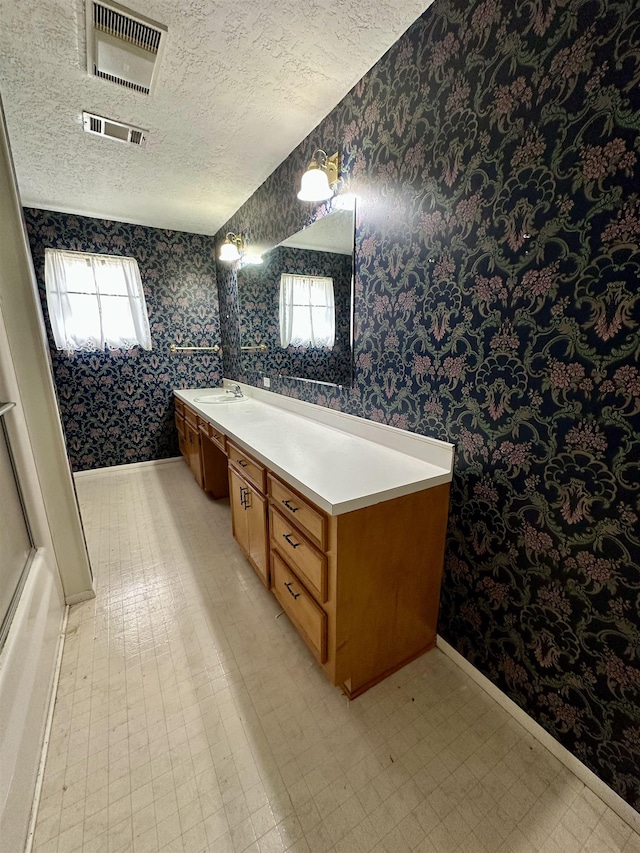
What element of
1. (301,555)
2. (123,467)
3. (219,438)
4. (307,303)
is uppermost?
(307,303)

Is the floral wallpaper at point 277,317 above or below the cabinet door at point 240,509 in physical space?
above

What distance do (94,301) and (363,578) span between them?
3.46 metres

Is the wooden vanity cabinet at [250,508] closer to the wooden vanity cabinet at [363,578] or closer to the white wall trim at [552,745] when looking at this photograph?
the wooden vanity cabinet at [363,578]

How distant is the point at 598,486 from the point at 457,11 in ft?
5.16

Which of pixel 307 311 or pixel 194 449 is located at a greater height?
pixel 307 311

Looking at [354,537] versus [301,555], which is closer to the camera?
[354,537]

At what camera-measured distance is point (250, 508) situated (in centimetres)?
172

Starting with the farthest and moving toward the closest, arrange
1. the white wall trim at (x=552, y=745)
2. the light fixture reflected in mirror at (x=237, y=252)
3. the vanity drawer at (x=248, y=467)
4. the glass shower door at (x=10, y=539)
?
the light fixture reflected in mirror at (x=237, y=252), the vanity drawer at (x=248, y=467), the glass shower door at (x=10, y=539), the white wall trim at (x=552, y=745)

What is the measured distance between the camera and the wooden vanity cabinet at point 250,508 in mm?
1576

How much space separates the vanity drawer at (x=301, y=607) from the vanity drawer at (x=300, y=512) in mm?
268

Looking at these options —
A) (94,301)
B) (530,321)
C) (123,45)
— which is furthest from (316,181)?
(94,301)

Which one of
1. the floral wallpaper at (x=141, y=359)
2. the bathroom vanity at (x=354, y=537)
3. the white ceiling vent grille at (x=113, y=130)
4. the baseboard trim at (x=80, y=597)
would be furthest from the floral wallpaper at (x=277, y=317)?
the baseboard trim at (x=80, y=597)

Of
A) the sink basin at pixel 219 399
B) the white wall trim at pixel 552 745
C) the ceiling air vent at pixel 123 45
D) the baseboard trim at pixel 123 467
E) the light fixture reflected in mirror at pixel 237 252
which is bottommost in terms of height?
the baseboard trim at pixel 123 467

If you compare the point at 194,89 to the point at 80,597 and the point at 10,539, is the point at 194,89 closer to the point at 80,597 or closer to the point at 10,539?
the point at 10,539
